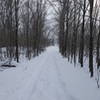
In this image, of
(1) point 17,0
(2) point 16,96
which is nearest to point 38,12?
(1) point 17,0

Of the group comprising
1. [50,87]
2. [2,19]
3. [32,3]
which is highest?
[32,3]

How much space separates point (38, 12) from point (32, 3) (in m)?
1.80

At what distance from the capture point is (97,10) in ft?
59.3

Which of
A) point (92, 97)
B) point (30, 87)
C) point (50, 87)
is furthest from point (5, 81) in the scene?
point (92, 97)

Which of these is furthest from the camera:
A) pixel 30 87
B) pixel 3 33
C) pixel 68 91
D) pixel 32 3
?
pixel 32 3

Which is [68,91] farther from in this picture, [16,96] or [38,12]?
[38,12]

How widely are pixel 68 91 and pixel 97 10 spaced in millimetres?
14697

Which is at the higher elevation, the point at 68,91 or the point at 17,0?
the point at 17,0

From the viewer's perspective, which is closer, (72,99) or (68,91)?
(72,99)

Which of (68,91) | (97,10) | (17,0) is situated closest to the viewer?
(68,91)

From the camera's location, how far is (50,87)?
→ 21.1ft

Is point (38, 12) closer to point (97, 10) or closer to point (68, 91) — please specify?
point (97, 10)

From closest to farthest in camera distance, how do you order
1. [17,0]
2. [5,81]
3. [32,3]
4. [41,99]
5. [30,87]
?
1. [41,99]
2. [30,87]
3. [5,81]
4. [17,0]
5. [32,3]

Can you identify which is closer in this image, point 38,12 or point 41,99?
point 41,99
